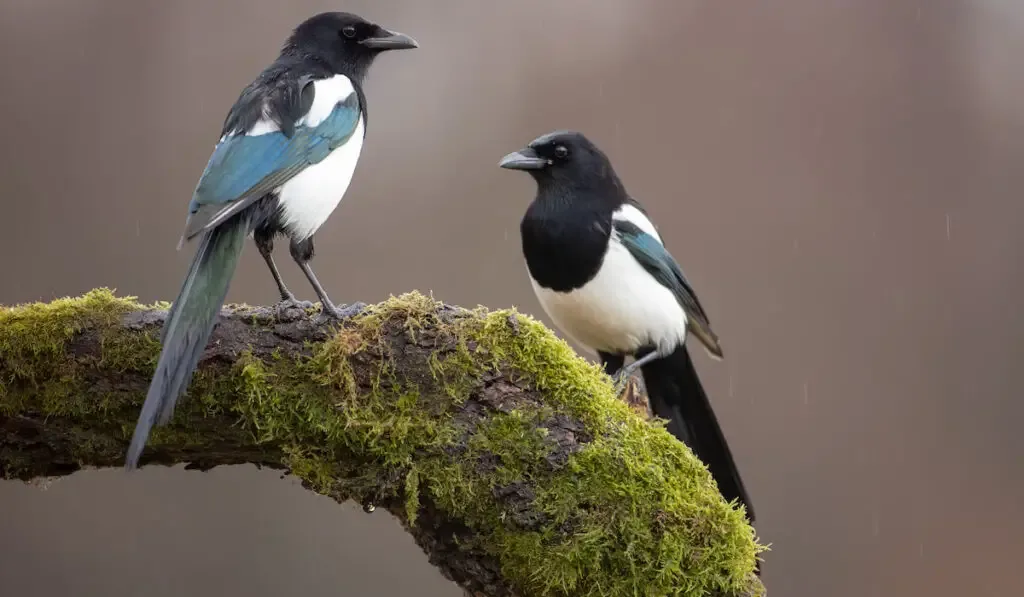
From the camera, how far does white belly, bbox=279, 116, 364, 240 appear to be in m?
2.21

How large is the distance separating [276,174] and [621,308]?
1.04 metres

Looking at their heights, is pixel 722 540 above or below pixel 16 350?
below

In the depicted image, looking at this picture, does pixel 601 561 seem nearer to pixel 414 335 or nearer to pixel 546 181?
pixel 414 335

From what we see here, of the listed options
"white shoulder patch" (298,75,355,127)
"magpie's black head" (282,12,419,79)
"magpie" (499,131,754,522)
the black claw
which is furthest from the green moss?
"magpie" (499,131,754,522)

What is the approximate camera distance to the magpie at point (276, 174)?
5.87ft

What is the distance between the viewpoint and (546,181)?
111 inches

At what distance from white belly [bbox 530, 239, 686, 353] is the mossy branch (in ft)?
2.52

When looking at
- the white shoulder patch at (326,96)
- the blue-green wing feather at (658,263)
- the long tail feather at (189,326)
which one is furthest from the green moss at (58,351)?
the blue-green wing feather at (658,263)

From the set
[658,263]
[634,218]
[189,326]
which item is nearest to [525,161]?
[634,218]

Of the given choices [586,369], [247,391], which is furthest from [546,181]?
[247,391]

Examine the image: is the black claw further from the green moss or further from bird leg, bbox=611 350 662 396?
bird leg, bbox=611 350 662 396

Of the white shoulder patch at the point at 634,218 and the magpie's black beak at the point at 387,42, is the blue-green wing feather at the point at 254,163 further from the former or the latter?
the white shoulder patch at the point at 634,218

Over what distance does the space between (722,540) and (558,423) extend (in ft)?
1.15

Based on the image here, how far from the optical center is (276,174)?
213cm
